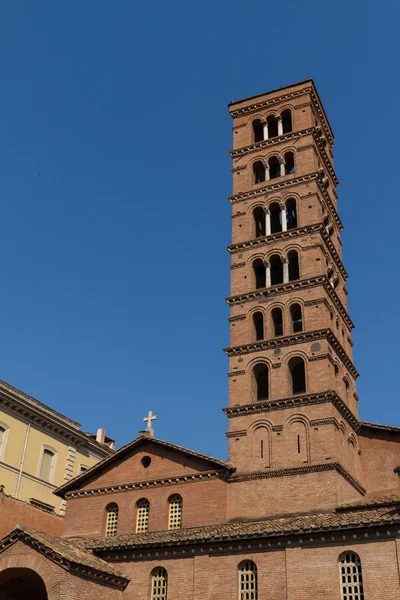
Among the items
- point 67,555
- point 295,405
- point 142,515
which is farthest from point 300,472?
point 67,555

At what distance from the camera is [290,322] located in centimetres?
3641

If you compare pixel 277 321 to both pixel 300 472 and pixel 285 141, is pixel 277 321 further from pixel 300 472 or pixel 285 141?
pixel 285 141

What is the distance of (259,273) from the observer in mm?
40188

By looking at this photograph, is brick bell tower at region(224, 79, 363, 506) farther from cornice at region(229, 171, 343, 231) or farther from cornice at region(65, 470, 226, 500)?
cornice at region(65, 470, 226, 500)

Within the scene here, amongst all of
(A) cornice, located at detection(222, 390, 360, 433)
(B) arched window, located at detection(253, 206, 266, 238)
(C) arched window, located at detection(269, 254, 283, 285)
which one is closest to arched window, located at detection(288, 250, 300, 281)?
(C) arched window, located at detection(269, 254, 283, 285)

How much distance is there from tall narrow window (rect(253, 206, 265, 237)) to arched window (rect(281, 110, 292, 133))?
681 centimetres

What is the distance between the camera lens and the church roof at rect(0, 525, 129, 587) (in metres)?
27.7

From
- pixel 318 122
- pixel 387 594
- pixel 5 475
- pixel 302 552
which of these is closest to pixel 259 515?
pixel 302 552

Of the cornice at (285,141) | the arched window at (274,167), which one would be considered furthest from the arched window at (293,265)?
the cornice at (285,141)

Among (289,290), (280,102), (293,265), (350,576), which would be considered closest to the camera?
(350,576)

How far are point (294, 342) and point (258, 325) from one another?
353 centimetres

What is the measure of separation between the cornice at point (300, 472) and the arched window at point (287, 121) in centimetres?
2284

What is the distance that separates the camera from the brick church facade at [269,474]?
2731 centimetres

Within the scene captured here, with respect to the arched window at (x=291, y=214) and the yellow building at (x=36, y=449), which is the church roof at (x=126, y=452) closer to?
the yellow building at (x=36, y=449)
